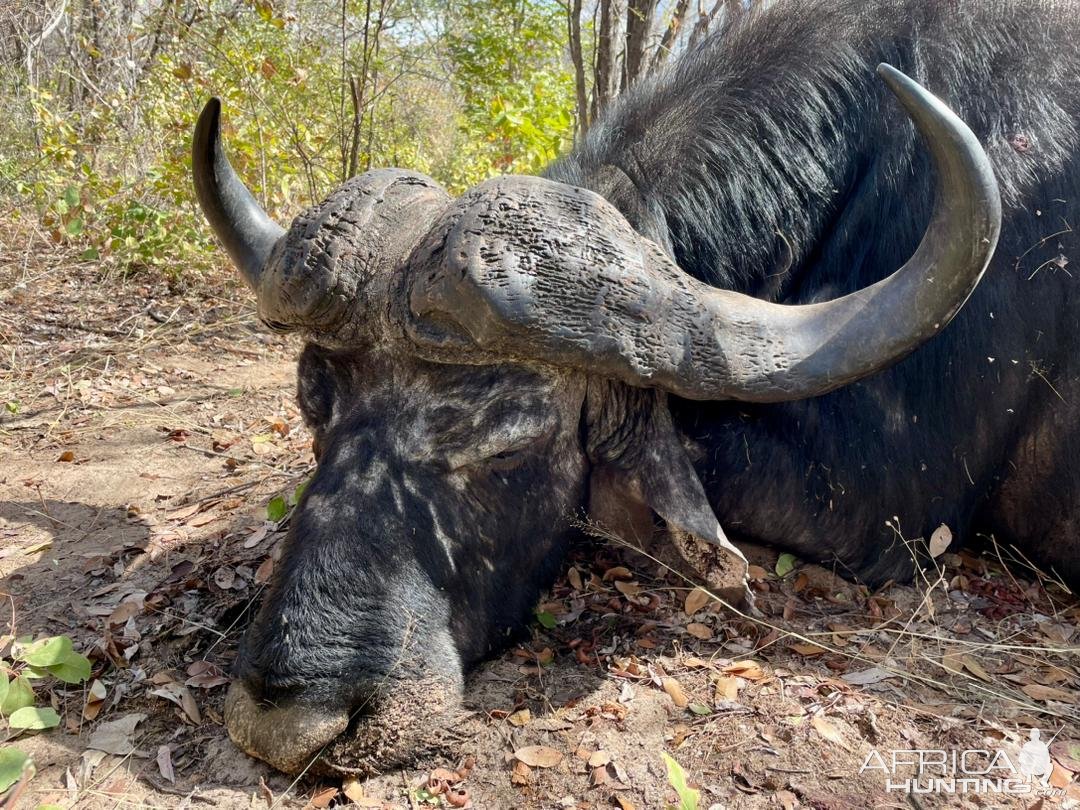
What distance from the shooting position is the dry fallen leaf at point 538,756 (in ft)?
8.20

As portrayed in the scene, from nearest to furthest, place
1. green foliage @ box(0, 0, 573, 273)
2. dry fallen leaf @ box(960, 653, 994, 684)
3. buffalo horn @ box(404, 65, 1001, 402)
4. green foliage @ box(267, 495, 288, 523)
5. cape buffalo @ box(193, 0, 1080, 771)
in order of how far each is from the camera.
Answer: buffalo horn @ box(404, 65, 1001, 402)
cape buffalo @ box(193, 0, 1080, 771)
dry fallen leaf @ box(960, 653, 994, 684)
green foliage @ box(267, 495, 288, 523)
green foliage @ box(0, 0, 573, 273)

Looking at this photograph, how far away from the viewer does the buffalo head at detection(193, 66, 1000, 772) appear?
234 cm

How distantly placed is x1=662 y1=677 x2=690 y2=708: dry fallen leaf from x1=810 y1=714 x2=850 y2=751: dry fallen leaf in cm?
40

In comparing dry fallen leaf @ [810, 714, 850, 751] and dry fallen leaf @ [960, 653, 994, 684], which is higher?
dry fallen leaf @ [960, 653, 994, 684]

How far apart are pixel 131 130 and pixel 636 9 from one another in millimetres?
5712

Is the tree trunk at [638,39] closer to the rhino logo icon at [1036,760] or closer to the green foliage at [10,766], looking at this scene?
the rhino logo icon at [1036,760]

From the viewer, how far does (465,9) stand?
8680 mm

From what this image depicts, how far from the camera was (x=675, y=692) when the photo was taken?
2775mm

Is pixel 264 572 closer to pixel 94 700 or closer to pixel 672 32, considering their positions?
pixel 94 700

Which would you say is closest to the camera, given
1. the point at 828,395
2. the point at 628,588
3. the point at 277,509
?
the point at 828,395

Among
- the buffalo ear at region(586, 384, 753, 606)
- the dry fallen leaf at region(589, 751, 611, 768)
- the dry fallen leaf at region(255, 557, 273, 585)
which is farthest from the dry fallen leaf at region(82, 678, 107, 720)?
the buffalo ear at region(586, 384, 753, 606)

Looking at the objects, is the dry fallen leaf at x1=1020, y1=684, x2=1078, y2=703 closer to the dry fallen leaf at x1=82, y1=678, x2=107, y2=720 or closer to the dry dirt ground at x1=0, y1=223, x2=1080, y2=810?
the dry dirt ground at x1=0, y1=223, x2=1080, y2=810

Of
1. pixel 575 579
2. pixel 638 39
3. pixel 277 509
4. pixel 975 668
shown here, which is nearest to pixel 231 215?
pixel 277 509

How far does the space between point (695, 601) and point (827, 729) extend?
2.41 ft
